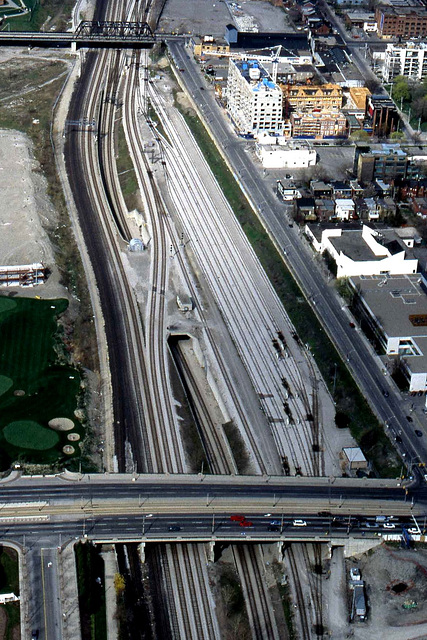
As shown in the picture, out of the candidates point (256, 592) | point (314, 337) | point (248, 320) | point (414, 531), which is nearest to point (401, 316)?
point (314, 337)

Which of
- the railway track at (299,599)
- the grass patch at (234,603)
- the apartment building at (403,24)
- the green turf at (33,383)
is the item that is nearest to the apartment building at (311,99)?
the apartment building at (403,24)

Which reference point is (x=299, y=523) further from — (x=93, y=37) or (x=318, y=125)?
(x=93, y=37)

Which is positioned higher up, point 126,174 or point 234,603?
point 234,603

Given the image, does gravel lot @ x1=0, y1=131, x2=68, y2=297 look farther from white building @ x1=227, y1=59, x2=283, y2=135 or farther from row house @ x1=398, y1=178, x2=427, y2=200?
row house @ x1=398, y1=178, x2=427, y2=200

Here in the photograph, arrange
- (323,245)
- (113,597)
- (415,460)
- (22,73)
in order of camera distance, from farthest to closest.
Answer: (22,73) < (323,245) < (415,460) < (113,597)

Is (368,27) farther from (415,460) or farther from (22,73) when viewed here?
(415,460)

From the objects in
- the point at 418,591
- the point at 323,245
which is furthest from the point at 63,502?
the point at 323,245

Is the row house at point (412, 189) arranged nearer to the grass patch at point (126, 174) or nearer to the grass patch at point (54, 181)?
the grass patch at point (126, 174)

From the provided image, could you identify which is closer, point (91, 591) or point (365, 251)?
point (91, 591)
